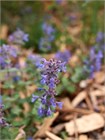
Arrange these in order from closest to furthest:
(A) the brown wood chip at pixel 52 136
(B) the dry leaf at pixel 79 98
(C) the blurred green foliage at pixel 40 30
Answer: (A) the brown wood chip at pixel 52 136 < (C) the blurred green foliage at pixel 40 30 < (B) the dry leaf at pixel 79 98

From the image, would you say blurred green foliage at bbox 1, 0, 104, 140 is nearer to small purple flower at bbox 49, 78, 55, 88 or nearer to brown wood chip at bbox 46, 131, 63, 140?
brown wood chip at bbox 46, 131, 63, 140

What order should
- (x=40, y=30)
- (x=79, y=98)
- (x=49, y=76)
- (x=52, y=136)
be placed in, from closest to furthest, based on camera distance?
(x=49, y=76), (x=52, y=136), (x=79, y=98), (x=40, y=30)

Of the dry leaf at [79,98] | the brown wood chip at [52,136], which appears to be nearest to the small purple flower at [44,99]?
the brown wood chip at [52,136]

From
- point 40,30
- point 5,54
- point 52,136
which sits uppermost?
point 40,30

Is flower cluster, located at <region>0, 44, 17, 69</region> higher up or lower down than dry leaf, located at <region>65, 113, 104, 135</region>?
higher up

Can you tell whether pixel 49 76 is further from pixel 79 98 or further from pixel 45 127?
pixel 79 98

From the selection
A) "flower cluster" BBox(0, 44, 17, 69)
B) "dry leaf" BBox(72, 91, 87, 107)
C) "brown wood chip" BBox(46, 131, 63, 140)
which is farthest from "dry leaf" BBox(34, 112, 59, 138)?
"flower cluster" BBox(0, 44, 17, 69)

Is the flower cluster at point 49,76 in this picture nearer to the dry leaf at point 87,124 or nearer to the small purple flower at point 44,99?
the small purple flower at point 44,99

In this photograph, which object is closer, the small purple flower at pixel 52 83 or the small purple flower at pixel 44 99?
the small purple flower at pixel 52 83

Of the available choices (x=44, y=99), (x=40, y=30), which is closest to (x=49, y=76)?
(x=44, y=99)
